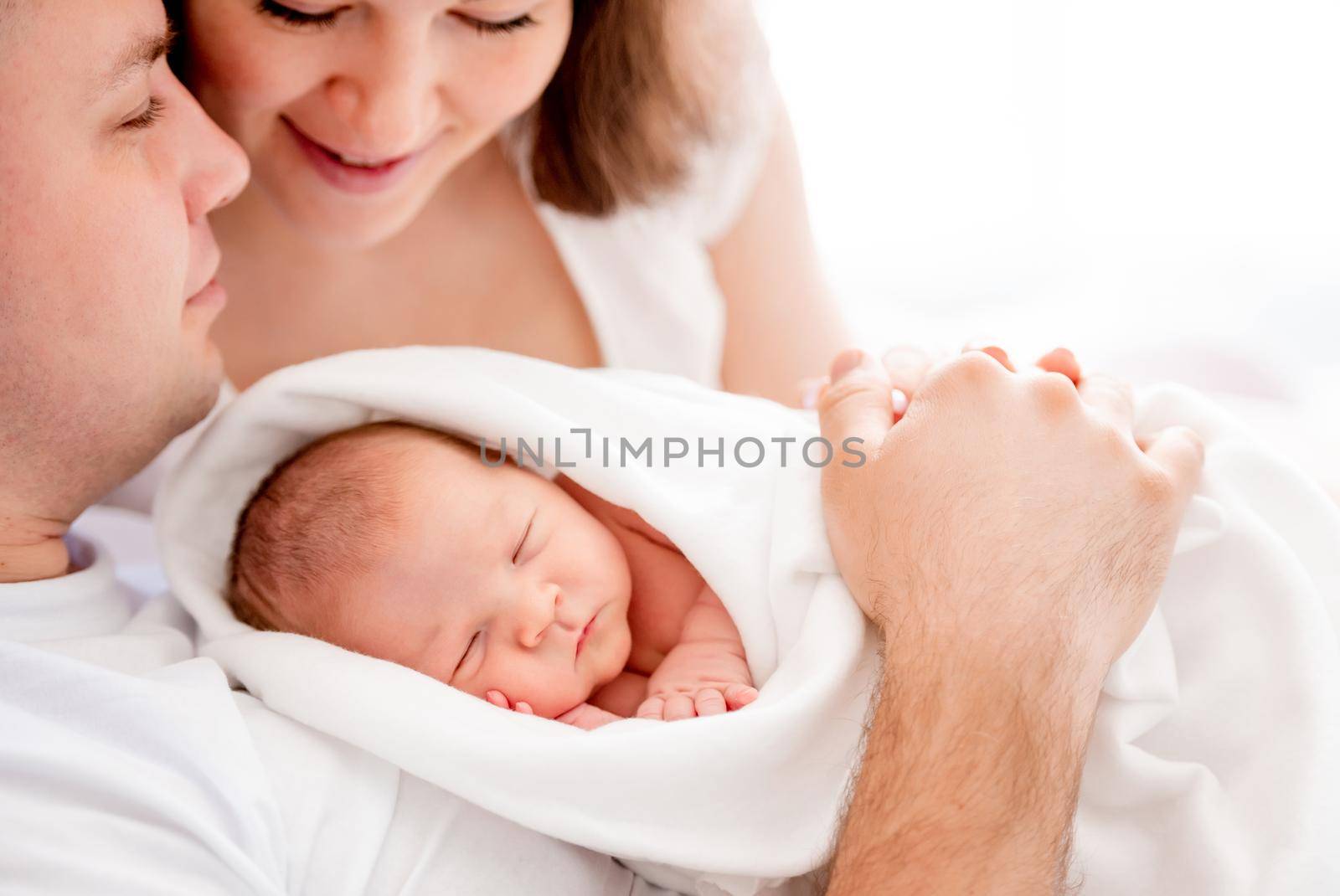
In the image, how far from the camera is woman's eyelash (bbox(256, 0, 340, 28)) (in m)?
1.38

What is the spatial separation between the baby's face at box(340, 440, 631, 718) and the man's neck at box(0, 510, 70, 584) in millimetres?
411

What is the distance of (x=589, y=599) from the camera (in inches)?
56.4

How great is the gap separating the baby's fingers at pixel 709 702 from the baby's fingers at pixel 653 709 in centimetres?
4

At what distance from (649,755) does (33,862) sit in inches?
23.5

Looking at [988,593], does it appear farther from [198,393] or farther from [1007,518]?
[198,393]

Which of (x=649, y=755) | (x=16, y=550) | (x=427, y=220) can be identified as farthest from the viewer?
(x=427, y=220)

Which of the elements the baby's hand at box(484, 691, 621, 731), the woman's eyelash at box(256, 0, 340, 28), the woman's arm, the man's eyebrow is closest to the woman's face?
the woman's eyelash at box(256, 0, 340, 28)

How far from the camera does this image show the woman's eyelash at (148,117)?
1.36 meters

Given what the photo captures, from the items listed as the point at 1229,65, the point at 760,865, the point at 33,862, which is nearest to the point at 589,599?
the point at 760,865

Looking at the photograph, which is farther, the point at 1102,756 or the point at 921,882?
the point at 1102,756

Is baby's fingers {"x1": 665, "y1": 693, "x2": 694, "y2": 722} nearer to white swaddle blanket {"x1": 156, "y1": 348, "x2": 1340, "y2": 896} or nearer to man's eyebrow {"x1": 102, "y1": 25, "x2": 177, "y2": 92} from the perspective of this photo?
white swaddle blanket {"x1": 156, "y1": 348, "x2": 1340, "y2": 896}

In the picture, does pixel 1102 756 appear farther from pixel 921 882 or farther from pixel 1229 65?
pixel 1229 65

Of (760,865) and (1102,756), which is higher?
(1102,756)

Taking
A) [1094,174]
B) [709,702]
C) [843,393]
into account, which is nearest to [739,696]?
[709,702]
